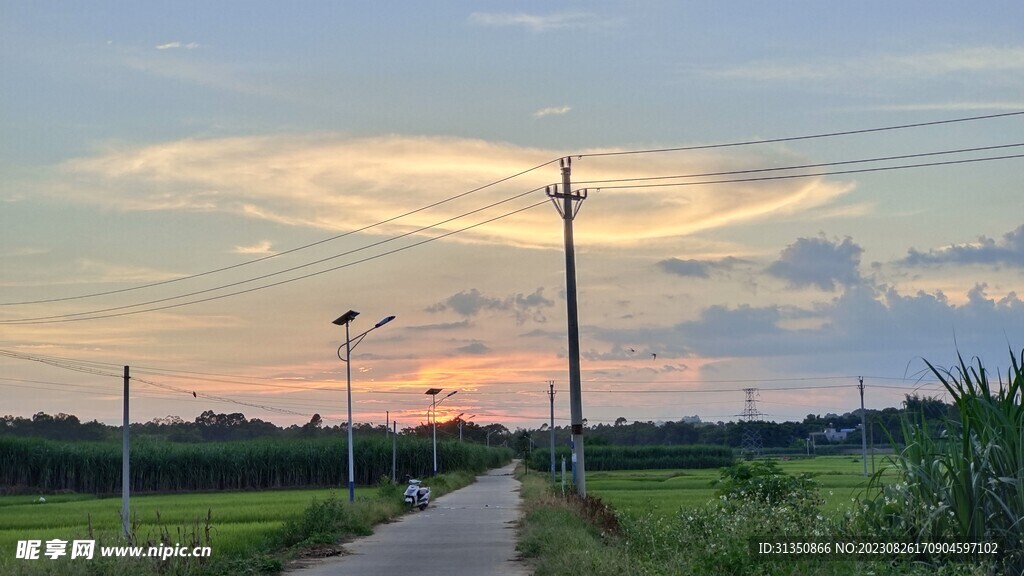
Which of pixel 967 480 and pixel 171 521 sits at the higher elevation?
pixel 967 480

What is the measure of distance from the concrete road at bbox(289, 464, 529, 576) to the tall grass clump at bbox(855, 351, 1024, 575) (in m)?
8.72

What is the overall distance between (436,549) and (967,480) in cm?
1523

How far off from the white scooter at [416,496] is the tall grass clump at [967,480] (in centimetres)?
3226

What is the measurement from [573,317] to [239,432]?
99.3 metres

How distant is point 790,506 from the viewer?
14.5 metres

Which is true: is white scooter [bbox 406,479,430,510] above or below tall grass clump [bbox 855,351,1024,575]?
below

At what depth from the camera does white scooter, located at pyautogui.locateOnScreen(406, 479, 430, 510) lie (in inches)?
1612

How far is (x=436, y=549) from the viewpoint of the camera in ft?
74.2

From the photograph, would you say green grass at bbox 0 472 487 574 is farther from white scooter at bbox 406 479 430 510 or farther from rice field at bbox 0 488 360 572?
white scooter at bbox 406 479 430 510

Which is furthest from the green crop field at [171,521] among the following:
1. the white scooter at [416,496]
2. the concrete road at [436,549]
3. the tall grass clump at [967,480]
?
the tall grass clump at [967,480]

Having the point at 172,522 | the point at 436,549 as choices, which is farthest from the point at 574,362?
the point at 172,522

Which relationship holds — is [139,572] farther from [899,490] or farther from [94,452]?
[94,452]

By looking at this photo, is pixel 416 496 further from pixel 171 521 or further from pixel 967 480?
pixel 967 480

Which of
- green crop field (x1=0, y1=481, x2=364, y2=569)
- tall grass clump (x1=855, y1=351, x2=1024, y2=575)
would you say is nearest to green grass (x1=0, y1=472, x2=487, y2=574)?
green crop field (x1=0, y1=481, x2=364, y2=569)
